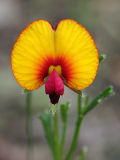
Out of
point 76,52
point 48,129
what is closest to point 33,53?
point 76,52

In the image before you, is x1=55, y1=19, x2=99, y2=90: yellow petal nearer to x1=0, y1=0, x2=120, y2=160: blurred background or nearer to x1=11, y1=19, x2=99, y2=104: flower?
x1=11, y1=19, x2=99, y2=104: flower

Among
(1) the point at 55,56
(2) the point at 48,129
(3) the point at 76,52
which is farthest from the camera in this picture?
(2) the point at 48,129

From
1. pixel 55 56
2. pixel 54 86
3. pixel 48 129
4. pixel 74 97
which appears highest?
pixel 55 56

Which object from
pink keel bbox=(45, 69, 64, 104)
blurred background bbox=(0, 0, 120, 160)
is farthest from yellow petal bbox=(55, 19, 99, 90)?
blurred background bbox=(0, 0, 120, 160)

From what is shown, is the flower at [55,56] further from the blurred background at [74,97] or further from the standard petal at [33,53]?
the blurred background at [74,97]

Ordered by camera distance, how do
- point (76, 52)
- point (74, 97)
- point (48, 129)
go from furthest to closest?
1. point (74, 97)
2. point (48, 129)
3. point (76, 52)

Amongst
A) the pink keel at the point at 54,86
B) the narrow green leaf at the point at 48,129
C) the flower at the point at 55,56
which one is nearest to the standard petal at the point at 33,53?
the flower at the point at 55,56

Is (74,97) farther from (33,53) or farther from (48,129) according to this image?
(33,53)
